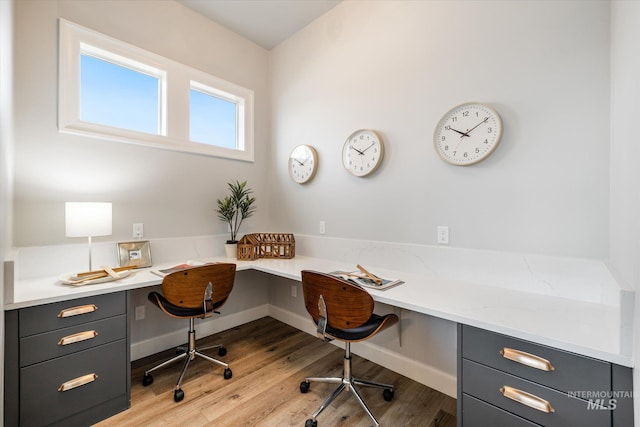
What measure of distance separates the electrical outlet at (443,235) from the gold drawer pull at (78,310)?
86.6 inches

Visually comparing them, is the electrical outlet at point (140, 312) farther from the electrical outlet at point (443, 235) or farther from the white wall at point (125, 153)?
the electrical outlet at point (443, 235)

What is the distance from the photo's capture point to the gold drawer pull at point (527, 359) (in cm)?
101

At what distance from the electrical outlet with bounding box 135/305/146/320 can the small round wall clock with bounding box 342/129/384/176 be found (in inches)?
83.2

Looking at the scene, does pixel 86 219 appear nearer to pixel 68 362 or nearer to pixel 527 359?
pixel 68 362

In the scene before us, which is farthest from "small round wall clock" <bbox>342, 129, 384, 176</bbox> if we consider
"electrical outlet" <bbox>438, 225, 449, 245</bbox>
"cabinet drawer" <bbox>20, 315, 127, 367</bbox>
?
"cabinet drawer" <bbox>20, 315, 127, 367</bbox>

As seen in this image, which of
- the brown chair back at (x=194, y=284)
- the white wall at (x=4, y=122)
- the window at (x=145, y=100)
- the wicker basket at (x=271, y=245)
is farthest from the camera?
the wicker basket at (x=271, y=245)

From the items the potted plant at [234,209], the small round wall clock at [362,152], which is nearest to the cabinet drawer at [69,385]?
the potted plant at [234,209]

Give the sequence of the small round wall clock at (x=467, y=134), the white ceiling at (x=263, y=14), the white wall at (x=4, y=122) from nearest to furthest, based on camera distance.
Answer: the white wall at (x=4, y=122) < the small round wall clock at (x=467, y=134) < the white ceiling at (x=263, y=14)

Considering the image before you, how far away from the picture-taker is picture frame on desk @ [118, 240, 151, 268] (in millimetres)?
2130

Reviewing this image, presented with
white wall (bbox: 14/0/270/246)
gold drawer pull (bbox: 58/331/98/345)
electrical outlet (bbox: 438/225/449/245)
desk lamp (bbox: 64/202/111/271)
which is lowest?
gold drawer pull (bbox: 58/331/98/345)

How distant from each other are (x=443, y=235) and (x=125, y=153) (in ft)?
8.37

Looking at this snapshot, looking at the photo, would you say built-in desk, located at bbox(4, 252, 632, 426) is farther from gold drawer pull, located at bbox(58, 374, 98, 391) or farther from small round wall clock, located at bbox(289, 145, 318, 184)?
small round wall clock, located at bbox(289, 145, 318, 184)

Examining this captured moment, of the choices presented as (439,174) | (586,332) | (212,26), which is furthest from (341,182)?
(212,26)

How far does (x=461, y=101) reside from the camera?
1814 mm
